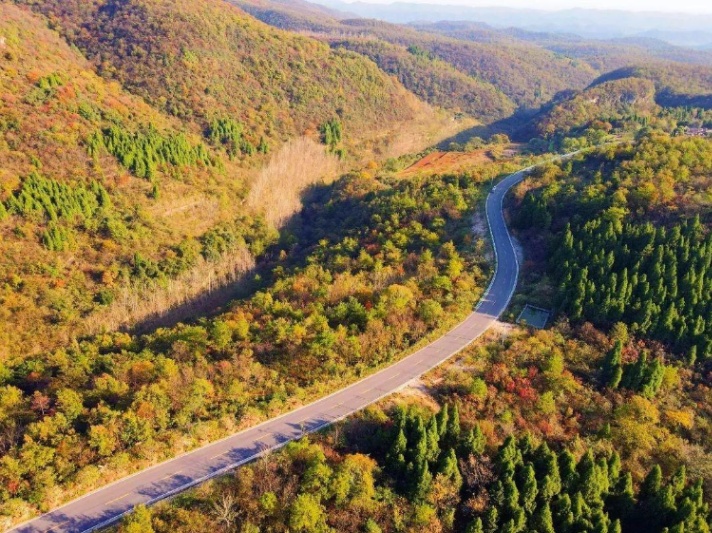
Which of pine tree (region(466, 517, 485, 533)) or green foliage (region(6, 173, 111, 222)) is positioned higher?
green foliage (region(6, 173, 111, 222))

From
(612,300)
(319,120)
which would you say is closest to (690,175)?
(612,300)

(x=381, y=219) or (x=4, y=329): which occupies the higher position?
(x=381, y=219)

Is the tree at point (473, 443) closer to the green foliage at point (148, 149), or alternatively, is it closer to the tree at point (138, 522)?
the tree at point (138, 522)

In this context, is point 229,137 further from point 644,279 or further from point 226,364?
point 644,279

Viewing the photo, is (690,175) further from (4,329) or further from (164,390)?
(4,329)

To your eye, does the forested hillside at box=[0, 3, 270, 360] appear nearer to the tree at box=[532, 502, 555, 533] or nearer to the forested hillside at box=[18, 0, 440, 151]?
the forested hillside at box=[18, 0, 440, 151]

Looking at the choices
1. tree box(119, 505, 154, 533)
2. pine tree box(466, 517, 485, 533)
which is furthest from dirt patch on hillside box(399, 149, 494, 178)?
tree box(119, 505, 154, 533)
